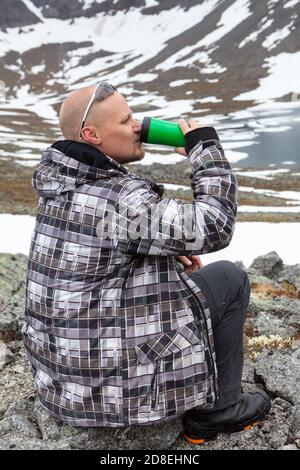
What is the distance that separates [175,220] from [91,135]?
0.85 meters

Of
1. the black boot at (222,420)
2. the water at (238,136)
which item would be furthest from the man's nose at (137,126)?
the water at (238,136)

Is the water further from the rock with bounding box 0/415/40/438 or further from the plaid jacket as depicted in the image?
the plaid jacket

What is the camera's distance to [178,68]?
154 meters

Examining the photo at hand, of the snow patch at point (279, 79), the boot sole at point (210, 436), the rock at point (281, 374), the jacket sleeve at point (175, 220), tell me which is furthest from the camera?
the snow patch at point (279, 79)

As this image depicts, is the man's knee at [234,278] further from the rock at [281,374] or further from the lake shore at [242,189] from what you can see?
the lake shore at [242,189]

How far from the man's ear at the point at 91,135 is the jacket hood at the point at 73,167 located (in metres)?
0.07

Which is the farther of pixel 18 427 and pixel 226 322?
pixel 18 427

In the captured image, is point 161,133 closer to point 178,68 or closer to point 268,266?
point 268,266

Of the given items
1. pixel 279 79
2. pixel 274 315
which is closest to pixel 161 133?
pixel 274 315

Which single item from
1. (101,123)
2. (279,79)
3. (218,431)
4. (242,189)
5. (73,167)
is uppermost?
(101,123)

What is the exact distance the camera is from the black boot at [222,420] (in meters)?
3.82

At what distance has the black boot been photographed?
3.82 m

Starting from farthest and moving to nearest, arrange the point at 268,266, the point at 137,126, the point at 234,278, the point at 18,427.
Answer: the point at 268,266 → the point at 18,427 → the point at 234,278 → the point at 137,126
